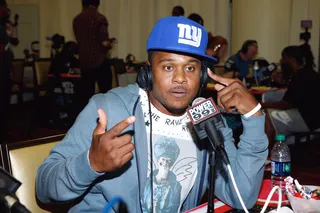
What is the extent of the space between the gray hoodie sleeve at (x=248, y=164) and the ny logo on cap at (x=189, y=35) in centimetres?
29

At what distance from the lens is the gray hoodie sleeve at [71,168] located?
1396 millimetres

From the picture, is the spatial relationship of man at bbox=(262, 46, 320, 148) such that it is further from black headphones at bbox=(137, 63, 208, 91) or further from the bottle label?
black headphones at bbox=(137, 63, 208, 91)

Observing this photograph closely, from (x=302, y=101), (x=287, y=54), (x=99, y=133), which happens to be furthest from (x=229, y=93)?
(x=287, y=54)

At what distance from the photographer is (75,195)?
57.8 inches

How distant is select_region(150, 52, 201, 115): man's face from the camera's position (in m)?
1.67

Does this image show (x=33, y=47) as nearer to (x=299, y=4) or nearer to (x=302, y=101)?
(x=299, y=4)

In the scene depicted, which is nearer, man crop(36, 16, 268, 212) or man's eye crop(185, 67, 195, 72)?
man crop(36, 16, 268, 212)

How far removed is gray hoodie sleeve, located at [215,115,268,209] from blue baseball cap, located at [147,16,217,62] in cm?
28

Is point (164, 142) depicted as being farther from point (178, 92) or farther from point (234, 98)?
point (234, 98)

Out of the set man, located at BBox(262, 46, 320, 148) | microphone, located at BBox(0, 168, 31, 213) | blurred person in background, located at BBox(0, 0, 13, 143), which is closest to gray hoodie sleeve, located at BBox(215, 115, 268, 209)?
microphone, located at BBox(0, 168, 31, 213)

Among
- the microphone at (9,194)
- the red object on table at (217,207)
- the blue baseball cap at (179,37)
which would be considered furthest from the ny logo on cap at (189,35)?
the microphone at (9,194)

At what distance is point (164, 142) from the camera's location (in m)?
1.72

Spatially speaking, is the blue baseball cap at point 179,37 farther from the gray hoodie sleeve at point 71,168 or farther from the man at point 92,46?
the man at point 92,46

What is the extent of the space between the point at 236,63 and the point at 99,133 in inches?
218
